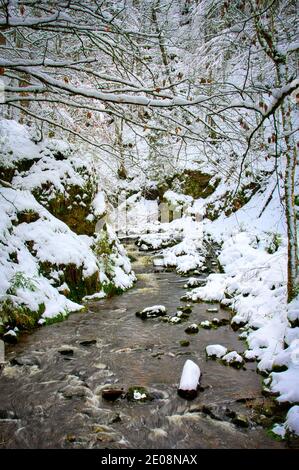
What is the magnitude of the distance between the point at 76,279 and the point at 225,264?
520cm

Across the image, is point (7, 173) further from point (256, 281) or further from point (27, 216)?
point (256, 281)

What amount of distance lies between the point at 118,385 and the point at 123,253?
724cm

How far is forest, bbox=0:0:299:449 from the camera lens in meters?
3.58

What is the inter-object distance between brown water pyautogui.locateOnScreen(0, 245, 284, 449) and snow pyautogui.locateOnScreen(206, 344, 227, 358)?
166mm

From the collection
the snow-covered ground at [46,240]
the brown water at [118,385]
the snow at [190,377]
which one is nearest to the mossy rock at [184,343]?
the brown water at [118,385]

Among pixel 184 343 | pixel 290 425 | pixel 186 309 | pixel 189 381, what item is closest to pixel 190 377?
pixel 189 381

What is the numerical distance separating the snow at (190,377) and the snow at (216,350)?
66cm

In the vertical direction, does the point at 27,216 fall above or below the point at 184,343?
above

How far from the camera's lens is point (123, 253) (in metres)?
11.9

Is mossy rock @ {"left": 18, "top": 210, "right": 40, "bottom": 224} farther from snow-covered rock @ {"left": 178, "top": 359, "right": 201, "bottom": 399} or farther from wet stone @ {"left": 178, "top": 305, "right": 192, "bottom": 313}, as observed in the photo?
snow-covered rock @ {"left": 178, "top": 359, "right": 201, "bottom": 399}

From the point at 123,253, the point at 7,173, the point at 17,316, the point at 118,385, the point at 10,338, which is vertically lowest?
the point at 118,385

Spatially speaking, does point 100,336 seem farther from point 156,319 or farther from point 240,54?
point 240,54

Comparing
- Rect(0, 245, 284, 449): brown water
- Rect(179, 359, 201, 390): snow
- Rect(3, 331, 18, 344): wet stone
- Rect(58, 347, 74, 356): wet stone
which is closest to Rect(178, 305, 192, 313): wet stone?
Rect(0, 245, 284, 449): brown water
